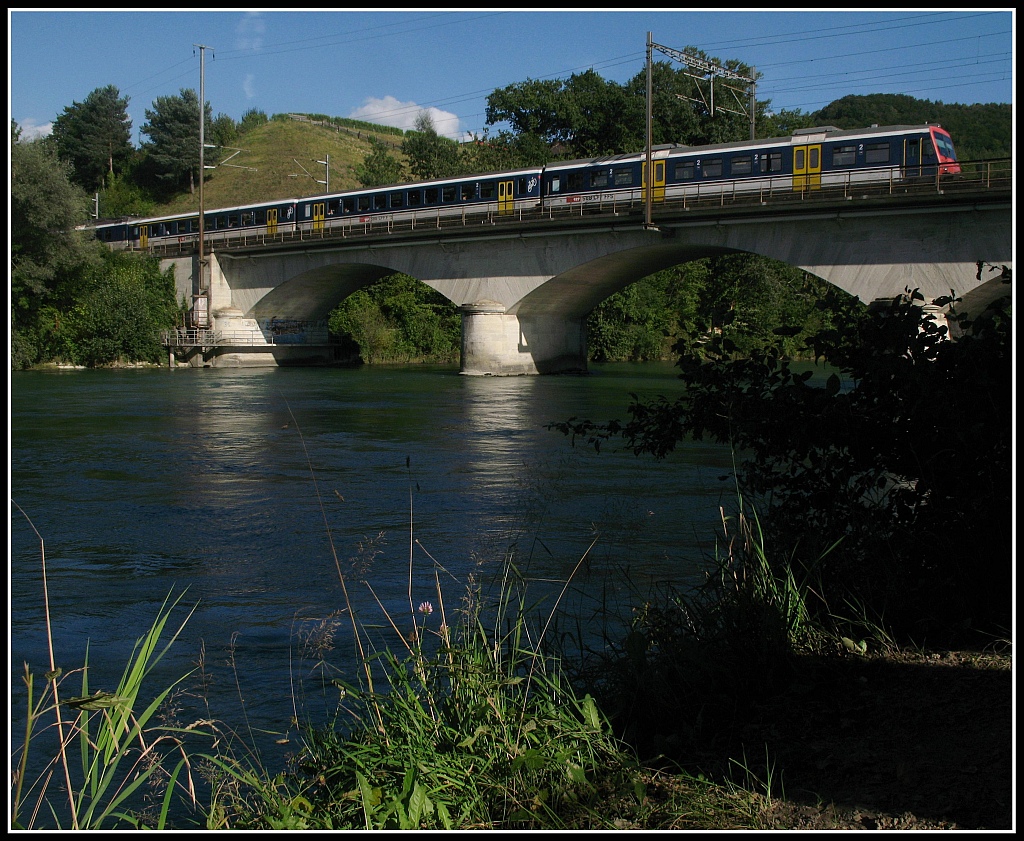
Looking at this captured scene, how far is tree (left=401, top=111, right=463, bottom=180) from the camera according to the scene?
232ft

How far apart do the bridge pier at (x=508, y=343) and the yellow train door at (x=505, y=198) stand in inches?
143

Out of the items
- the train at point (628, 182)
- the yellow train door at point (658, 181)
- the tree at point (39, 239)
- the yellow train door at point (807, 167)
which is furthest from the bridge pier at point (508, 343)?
the tree at point (39, 239)

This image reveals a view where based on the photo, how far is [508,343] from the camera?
39.8 m

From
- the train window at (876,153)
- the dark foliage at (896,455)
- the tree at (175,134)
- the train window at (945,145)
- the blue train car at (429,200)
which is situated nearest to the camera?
the dark foliage at (896,455)

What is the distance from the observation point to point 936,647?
4492 millimetres

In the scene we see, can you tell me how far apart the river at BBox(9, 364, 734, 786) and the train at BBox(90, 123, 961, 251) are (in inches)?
500

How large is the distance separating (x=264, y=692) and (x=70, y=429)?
16.2m

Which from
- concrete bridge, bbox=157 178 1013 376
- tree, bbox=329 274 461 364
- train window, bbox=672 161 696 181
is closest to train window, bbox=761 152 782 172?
concrete bridge, bbox=157 178 1013 376

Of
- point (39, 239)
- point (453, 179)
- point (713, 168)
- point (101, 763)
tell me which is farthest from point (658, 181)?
point (101, 763)

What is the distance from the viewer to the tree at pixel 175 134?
89875 millimetres

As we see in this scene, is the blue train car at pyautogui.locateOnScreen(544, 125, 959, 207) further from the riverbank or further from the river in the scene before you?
the riverbank

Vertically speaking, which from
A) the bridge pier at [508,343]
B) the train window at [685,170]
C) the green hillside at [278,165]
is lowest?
the bridge pier at [508,343]

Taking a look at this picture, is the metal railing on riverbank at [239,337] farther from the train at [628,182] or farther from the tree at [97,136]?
the tree at [97,136]

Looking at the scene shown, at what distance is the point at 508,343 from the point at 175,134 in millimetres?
63124
